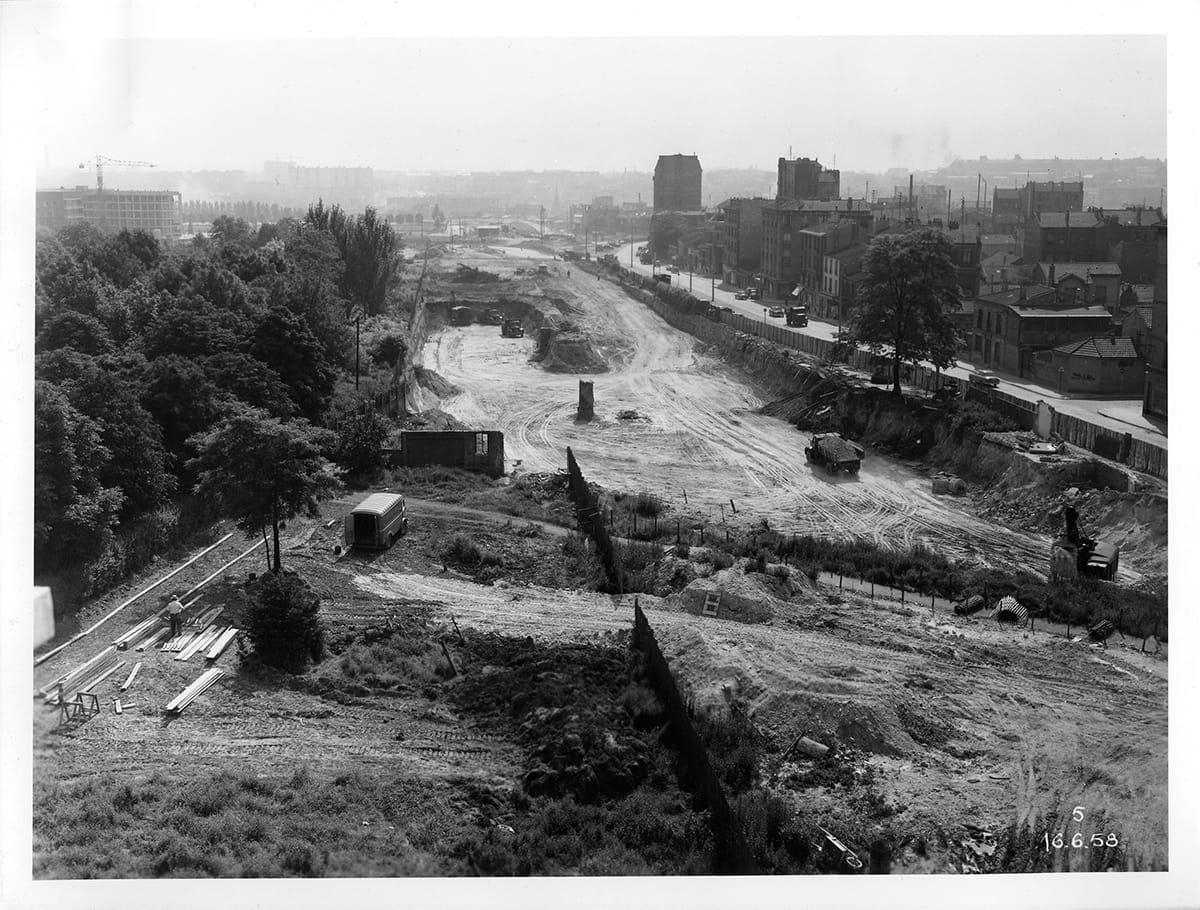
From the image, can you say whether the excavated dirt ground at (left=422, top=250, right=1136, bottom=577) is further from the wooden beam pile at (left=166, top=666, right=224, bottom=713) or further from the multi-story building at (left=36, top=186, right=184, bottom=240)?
the multi-story building at (left=36, top=186, right=184, bottom=240)

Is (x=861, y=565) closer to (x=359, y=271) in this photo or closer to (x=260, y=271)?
(x=260, y=271)

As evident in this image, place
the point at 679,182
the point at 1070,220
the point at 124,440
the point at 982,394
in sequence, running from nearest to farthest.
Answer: the point at 124,440
the point at 982,394
the point at 1070,220
the point at 679,182

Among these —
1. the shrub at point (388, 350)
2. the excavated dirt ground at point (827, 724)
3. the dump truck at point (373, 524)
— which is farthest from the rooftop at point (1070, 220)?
the dump truck at point (373, 524)

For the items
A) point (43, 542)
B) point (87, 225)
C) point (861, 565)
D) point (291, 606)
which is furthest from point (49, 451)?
point (87, 225)

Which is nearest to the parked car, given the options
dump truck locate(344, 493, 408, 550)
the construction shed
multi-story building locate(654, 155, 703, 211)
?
the construction shed

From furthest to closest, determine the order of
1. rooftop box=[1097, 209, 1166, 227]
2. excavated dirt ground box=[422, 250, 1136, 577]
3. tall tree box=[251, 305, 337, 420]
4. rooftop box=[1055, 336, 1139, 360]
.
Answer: rooftop box=[1097, 209, 1166, 227]
rooftop box=[1055, 336, 1139, 360]
tall tree box=[251, 305, 337, 420]
excavated dirt ground box=[422, 250, 1136, 577]

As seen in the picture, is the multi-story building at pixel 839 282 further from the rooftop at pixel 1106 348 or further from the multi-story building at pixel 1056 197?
the multi-story building at pixel 1056 197

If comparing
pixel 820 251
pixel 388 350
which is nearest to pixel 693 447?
pixel 388 350

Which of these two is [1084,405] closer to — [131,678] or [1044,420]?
[1044,420]
